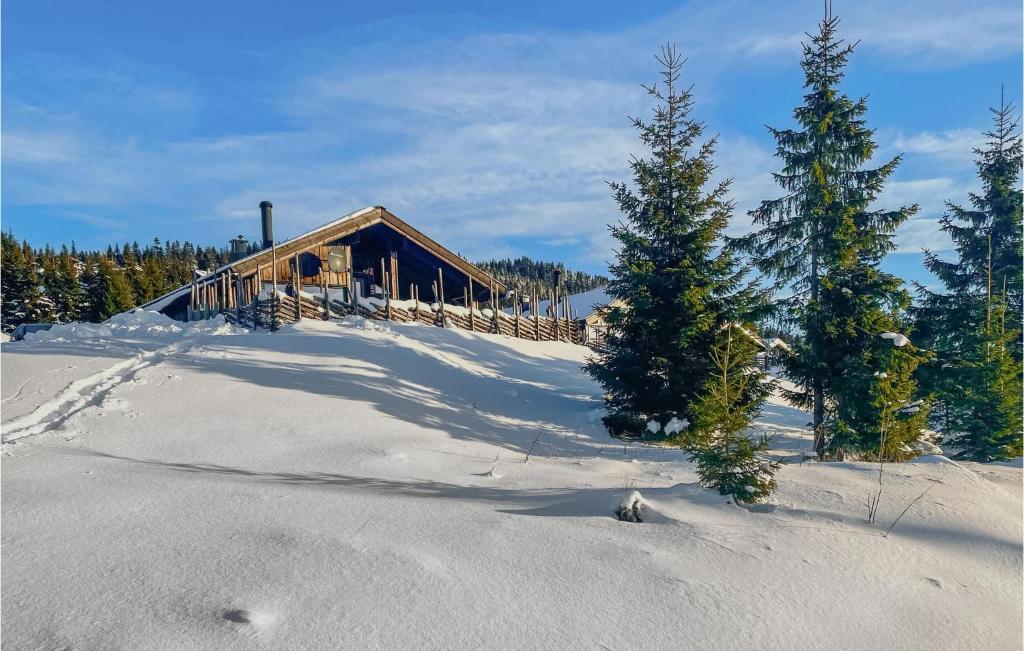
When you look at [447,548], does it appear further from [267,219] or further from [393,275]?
[267,219]

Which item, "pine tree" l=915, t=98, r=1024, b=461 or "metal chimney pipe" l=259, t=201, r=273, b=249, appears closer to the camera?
"pine tree" l=915, t=98, r=1024, b=461

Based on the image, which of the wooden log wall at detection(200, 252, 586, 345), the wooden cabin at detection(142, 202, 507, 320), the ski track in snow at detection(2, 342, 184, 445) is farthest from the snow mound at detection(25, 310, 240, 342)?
the ski track in snow at detection(2, 342, 184, 445)

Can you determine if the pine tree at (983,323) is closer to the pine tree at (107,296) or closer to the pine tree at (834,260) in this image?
the pine tree at (834,260)

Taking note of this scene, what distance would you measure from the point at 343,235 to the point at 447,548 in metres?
21.1

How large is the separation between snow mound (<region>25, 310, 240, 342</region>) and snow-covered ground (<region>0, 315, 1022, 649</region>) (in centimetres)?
859

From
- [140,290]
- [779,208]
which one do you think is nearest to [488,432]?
[779,208]

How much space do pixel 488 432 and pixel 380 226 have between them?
17.2m

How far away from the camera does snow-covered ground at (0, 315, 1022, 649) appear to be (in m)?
2.80

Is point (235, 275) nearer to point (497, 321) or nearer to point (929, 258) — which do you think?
point (497, 321)

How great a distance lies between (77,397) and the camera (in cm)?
869

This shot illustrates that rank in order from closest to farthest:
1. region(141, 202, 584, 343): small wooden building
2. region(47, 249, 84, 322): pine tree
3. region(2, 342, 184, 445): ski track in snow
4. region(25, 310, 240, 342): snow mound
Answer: region(2, 342, 184, 445): ski track in snow < region(25, 310, 240, 342): snow mound < region(141, 202, 584, 343): small wooden building < region(47, 249, 84, 322): pine tree

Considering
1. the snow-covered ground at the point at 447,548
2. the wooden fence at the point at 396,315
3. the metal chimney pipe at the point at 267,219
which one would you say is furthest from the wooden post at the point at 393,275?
the snow-covered ground at the point at 447,548

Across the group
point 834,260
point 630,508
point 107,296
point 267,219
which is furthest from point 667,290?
point 107,296

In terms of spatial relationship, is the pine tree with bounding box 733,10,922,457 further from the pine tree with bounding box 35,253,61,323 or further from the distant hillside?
the distant hillside
